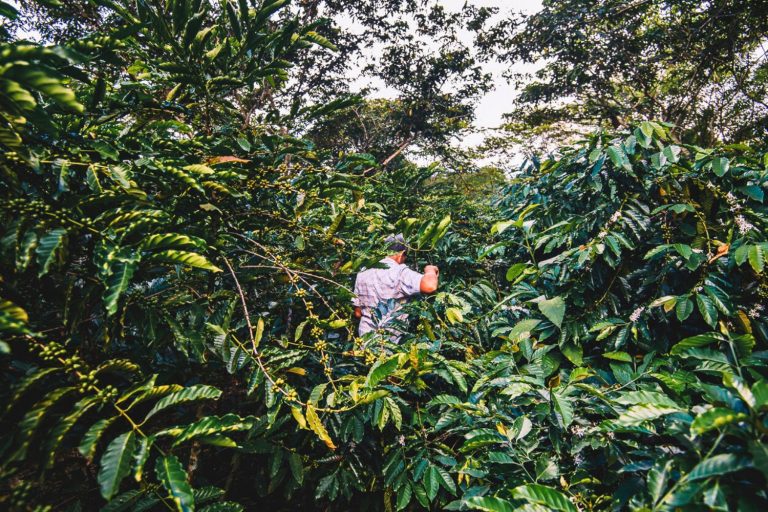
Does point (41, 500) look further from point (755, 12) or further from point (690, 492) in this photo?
point (755, 12)

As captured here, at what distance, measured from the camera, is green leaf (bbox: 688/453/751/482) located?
1.85 ft

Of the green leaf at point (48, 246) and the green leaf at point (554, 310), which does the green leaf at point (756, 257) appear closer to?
the green leaf at point (554, 310)

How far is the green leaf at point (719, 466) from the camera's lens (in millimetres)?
564

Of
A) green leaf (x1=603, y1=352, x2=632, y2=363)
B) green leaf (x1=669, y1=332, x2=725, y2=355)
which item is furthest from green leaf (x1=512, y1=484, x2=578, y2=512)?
green leaf (x1=603, y1=352, x2=632, y2=363)

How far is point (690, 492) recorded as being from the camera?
0.60m

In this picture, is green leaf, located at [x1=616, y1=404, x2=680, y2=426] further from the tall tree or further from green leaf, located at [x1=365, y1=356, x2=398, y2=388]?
the tall tree

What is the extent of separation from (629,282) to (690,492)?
1.10m

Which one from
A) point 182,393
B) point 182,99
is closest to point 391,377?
point 182,393

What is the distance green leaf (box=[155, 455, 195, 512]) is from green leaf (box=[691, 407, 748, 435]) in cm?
88

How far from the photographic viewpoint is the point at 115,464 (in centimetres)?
70

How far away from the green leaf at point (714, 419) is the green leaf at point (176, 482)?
882 mm

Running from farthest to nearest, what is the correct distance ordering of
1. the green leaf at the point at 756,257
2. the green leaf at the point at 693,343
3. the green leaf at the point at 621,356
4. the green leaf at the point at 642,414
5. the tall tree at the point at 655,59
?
1. the tall tree at the point at 655,59
2. the green leaf at the point at 621,356
3. the green leaf at the point at 756,257
4. the green leaf at the point at 693,343
5. the green leaf at the point at 642,414

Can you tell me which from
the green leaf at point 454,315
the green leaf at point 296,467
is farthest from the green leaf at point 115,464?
the green leaf at point 454,315

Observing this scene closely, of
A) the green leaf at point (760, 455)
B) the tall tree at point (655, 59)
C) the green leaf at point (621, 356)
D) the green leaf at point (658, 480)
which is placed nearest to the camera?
the green leaf at point (760, 455)
